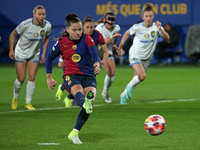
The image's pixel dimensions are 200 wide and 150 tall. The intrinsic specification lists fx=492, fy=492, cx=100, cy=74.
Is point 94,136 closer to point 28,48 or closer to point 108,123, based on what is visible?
point 108,123

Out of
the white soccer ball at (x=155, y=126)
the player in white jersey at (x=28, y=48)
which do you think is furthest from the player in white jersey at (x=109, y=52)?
the white soccer ball at (x=155, y=126)

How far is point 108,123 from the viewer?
8828mm

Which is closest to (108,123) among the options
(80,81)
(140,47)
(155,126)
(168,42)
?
(80,81)

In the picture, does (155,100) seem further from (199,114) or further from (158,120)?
(158,120)

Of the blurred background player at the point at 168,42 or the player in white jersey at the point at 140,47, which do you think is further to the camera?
the blurred background player at the point at 168,42

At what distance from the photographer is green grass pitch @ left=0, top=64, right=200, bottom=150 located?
6.82 meters

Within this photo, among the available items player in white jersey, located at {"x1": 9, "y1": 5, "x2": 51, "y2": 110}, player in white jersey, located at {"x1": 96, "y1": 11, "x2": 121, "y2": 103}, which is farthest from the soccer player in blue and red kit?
player in white jersey, located at {"x1": 96, "y1": 11, "x2": 121, "y2": 103}

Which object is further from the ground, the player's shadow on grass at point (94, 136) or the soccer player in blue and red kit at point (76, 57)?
the soccer player in blue and red kit at point (76, 57)

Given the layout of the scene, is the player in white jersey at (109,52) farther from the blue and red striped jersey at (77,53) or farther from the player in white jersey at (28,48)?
the blue and red striped jersey at (77,53)

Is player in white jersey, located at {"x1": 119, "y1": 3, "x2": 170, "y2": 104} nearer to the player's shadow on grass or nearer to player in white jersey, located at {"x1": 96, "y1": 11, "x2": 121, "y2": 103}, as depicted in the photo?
player in white jersey, located at {"x1": 96, "y1": 11, "x2": 121, "y2": 103}

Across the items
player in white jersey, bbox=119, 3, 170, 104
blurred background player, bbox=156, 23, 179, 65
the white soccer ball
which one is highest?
player in white jersey, bbox=119, 3, 170, 104

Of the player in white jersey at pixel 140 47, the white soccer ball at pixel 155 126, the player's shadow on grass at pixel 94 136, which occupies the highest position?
the player in white jersey at pixel 140 47

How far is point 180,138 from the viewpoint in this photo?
7.29 m

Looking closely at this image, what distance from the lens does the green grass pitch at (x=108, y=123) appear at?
268 inches
